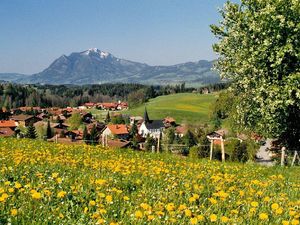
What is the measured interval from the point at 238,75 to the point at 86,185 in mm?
16873

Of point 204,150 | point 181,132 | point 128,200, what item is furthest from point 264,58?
point 181,132

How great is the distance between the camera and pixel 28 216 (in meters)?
5.34

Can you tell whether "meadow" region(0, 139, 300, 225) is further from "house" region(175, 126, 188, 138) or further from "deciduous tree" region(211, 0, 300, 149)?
"house" region(175, 126, 188, 138)

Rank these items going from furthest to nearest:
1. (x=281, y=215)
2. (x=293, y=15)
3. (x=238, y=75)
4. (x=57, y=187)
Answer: (x=238, y=75), (x=293, y=15), (x=57, y=187), (x=281, y=215)

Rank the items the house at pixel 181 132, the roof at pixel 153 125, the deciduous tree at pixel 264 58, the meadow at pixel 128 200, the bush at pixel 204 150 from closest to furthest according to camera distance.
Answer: the meadow at pixel 128 200 → the deciduous tree at pixel 264 58 → the bush at pixel 204 150 → the house at pixel 181 132 → the roof at pixel 153 125

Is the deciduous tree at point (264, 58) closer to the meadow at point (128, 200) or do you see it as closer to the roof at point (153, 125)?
the meadow at point (128, 200)

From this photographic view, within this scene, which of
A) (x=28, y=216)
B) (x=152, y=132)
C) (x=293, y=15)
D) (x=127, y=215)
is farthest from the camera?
(x=152, y=132)

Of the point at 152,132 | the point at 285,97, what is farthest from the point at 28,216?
the point at 152,132

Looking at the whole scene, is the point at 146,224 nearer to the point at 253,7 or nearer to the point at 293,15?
the point at 293,15

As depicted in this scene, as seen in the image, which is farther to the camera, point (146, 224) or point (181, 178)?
point (181, 178)

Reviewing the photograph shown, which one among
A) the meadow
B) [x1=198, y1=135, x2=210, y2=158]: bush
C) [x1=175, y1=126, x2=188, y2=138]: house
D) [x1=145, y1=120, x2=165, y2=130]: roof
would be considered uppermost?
the meadow

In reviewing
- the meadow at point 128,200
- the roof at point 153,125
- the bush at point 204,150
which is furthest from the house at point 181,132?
the meadow at point 128,200

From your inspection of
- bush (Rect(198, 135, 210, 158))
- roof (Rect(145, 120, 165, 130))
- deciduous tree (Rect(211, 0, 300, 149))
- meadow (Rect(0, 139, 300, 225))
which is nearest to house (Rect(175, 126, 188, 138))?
roof (Rect(145, 120, 165, 130))

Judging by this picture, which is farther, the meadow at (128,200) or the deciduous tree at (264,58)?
the deciduous tree at (264,58)
